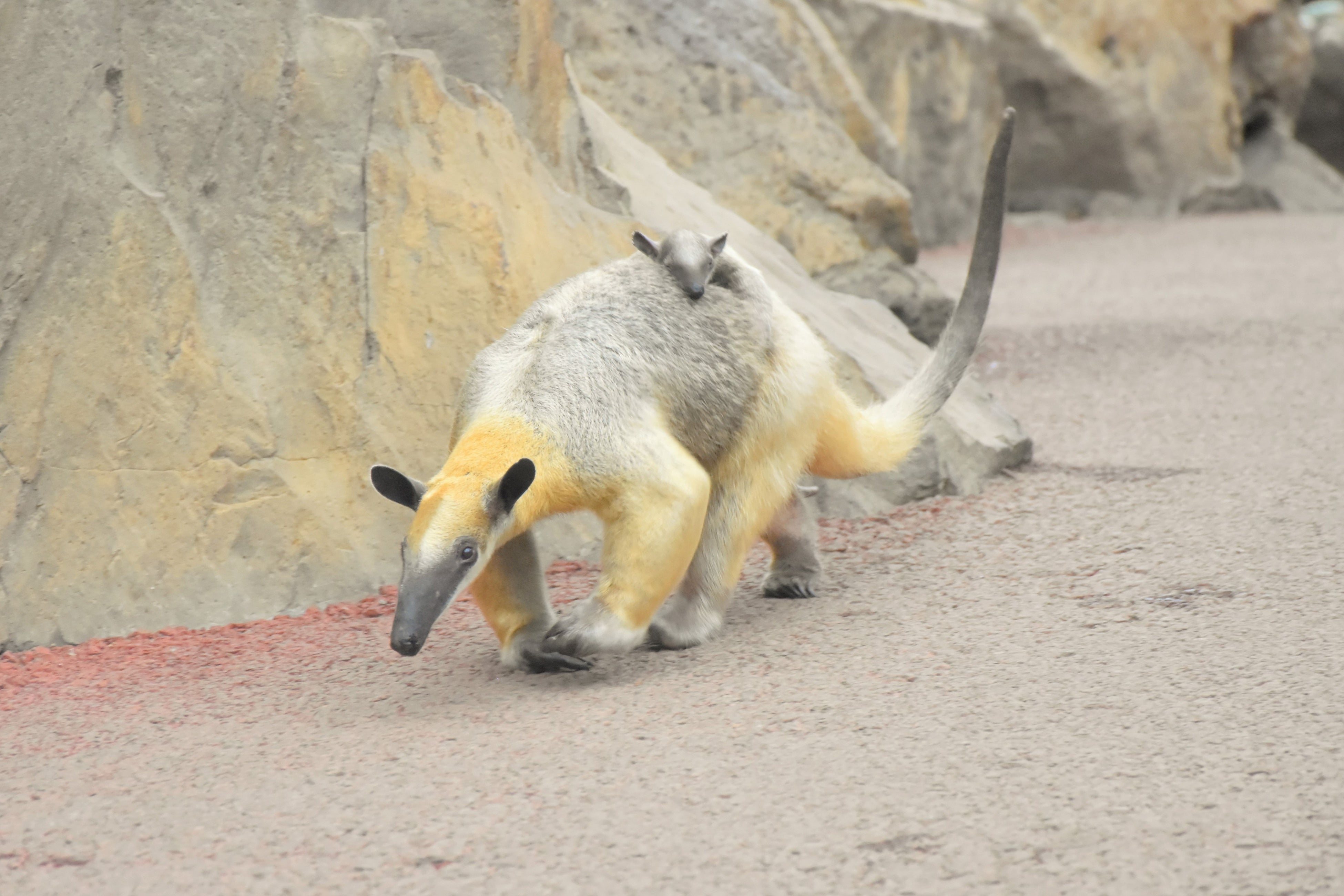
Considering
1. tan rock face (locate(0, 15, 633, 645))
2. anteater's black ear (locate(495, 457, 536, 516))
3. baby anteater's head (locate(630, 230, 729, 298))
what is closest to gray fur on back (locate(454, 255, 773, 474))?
baby anteater's head (locate(630, 230, 729, 298))

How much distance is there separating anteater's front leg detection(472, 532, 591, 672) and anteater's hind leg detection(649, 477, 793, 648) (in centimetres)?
40

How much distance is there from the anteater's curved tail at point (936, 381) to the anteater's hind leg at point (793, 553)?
7.6 inches

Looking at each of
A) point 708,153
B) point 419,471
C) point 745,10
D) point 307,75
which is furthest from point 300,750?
point 745,10

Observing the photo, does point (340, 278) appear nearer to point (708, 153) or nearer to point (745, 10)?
point (708, 153)

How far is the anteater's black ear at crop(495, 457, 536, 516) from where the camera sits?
4.22 m

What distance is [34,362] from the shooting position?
5.31m

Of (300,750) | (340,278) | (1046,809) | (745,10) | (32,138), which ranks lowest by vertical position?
(300,750)

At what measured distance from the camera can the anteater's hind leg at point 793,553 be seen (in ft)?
18.4

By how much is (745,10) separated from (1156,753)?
8035 mm

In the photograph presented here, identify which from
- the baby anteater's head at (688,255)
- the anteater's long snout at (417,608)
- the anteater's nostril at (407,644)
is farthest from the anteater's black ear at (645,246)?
the anteater's nostril at (407,644)

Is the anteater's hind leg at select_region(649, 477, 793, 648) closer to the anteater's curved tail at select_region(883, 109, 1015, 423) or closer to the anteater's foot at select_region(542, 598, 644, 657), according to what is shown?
the anteater's foot at select_region(542, 598, 644, 657)

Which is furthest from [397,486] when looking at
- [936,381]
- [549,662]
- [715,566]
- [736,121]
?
[736,121]

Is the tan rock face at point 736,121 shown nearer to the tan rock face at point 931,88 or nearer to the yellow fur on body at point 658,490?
the yellow fur on body at point 658,490

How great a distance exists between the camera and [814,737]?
401 cm
